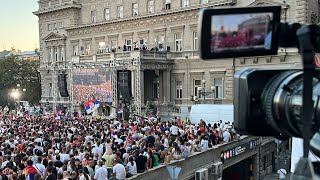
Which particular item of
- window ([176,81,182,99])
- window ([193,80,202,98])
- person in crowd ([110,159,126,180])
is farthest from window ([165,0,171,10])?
person in crowd ([110,159,126,180])

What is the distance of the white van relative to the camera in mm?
28469

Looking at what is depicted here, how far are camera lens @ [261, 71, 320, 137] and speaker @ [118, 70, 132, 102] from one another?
35965 mm

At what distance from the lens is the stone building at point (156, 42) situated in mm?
38000

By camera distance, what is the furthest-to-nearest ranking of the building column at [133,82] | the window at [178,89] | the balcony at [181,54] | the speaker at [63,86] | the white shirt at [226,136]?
the speaker at [63,86] → the window at [178,89] → the balcony at [181,54] → the building column at [133,82] → the white shirt at [226,136]

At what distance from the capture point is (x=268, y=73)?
301cm

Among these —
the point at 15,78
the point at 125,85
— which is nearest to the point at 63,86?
the point at 125,85

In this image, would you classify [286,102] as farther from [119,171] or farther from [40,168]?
[40,168]

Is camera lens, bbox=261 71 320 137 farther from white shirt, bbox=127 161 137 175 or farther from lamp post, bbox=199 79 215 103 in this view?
lamp post, bbox=199 79 215 103

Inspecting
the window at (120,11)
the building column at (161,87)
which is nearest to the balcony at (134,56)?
the building column at (161,87)

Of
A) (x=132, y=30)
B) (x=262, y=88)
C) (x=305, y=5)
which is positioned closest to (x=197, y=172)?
(x=262, y=88)

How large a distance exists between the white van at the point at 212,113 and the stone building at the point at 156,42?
6998 millimetres

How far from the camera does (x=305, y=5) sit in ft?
112

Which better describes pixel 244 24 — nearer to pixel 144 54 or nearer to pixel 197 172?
pixel 197 172

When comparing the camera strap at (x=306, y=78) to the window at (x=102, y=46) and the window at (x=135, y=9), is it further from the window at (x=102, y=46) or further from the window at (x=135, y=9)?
the window at (x=102, y=46)
